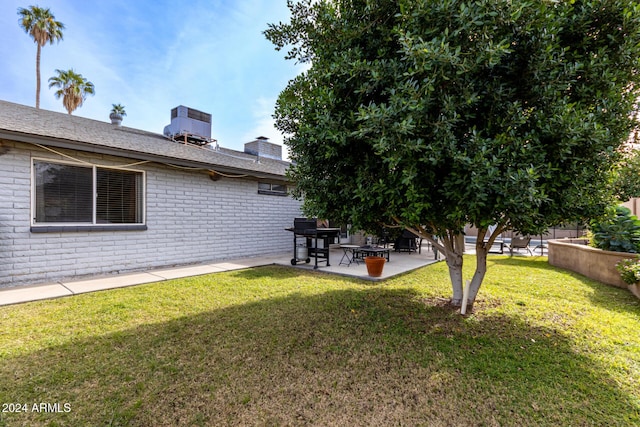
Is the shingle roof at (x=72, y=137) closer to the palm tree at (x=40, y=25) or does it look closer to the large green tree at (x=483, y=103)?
the large green tree at (x=483, y=103)

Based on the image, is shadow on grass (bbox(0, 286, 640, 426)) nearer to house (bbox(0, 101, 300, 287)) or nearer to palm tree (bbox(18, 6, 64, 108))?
house (bbox(0, 101, 300, 287))

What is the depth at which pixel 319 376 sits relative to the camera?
103 inches

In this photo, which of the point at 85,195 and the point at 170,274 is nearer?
the point at 85,195

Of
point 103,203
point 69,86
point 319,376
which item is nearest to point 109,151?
point 103,203

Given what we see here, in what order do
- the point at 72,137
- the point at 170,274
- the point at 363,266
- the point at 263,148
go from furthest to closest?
the point at 263,148
the point at 363,266
the point at 170,274
the point at 72,137

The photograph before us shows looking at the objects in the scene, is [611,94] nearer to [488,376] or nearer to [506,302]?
[488,376]

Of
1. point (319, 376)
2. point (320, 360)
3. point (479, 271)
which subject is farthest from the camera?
point (479, 271)

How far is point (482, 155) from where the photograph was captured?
2469mm

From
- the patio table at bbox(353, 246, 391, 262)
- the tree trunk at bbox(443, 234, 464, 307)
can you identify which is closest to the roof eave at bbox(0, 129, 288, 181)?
the patio table at bbox(353, 246, 391, 262)

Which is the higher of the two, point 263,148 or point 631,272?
point 263,148

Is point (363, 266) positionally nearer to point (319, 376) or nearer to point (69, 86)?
point (319, 376)

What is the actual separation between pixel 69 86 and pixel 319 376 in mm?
25039

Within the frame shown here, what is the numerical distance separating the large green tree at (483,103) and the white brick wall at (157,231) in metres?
5.46

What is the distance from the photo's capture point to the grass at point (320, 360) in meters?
2.12
